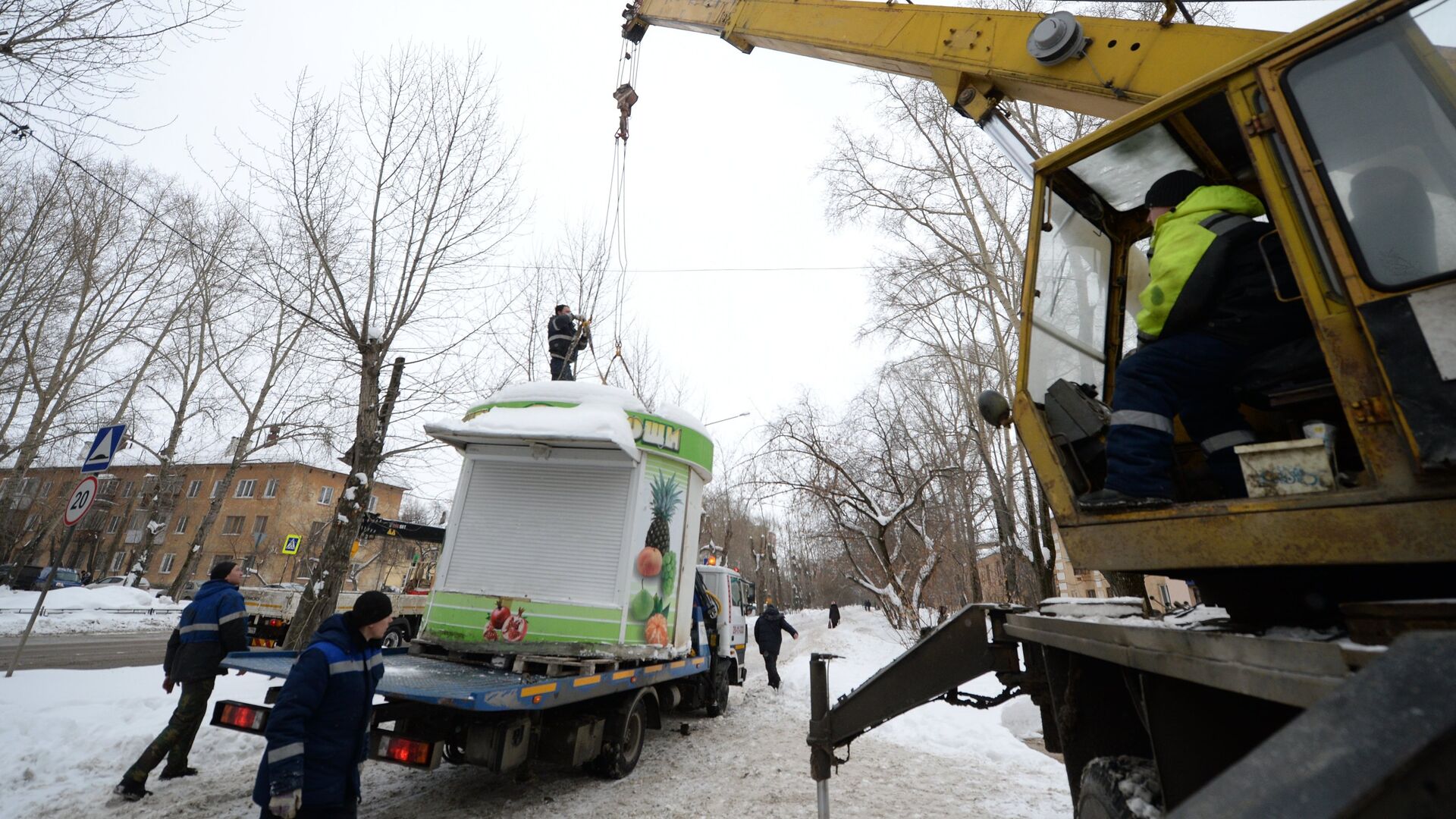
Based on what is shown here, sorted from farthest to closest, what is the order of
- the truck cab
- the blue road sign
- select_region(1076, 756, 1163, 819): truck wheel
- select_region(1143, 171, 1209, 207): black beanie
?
the truck cab < the blue road sign < select_region(1143, 171, 1209, 207): black beanie < select_region(1076, 756, 1163, 819): truck wheel

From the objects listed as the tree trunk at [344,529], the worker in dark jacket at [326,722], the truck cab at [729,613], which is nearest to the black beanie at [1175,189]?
the worker in dark jacket at [326,722]

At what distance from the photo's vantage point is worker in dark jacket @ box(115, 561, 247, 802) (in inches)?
211

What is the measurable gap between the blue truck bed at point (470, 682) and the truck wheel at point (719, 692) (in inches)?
142

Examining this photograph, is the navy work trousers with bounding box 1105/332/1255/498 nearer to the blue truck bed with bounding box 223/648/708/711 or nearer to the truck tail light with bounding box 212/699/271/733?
the blue truck bed with bounding box 223/648/708/711

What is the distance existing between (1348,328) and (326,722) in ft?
16.0

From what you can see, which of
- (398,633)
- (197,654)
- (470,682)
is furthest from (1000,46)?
(398,633)

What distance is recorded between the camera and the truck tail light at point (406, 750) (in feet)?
14.7

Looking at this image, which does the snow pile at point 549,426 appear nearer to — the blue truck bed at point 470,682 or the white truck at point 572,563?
the white truck at point 572,563

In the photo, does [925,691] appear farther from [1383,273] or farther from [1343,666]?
[1383,273]

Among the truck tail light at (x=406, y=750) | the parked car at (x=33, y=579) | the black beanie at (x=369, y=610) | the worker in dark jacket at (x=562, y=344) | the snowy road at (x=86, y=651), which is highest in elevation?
the worker in dark jacket at (x=562, y=344)

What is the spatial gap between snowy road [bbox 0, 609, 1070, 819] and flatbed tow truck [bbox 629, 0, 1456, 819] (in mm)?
3411

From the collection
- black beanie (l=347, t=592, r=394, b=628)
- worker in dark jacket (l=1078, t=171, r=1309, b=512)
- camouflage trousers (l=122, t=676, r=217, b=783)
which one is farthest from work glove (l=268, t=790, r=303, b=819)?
worker in dark jacket (l=1078, t=171, r=1309, b=512)

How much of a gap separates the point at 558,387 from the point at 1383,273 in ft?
21.6

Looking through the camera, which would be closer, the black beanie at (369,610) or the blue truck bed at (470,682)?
the black beanie at (369,610)
